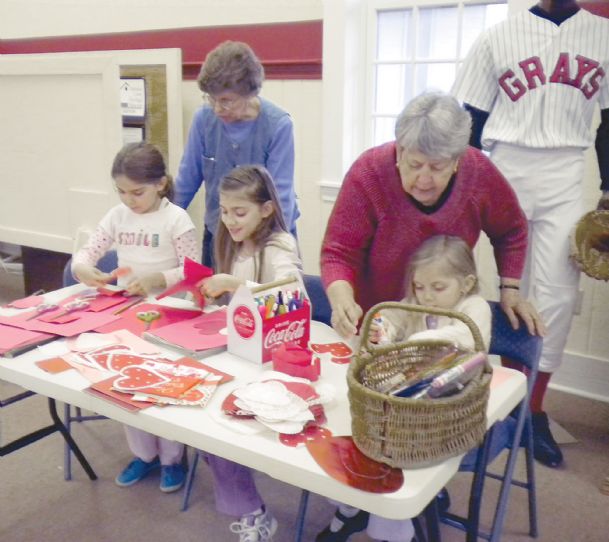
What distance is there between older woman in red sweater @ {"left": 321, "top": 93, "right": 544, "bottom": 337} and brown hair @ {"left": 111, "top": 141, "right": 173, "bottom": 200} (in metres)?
0.74

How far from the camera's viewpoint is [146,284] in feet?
6.70

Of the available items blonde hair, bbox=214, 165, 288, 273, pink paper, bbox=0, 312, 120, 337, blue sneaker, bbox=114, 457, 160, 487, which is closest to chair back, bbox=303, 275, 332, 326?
blonde hair, bbox=214, 165, 288, 273

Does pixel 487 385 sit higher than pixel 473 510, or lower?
higher

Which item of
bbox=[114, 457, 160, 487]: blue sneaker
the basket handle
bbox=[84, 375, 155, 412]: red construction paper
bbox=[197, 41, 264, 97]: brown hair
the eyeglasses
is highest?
bbox=[197, 41, 264, 97]: brown hair

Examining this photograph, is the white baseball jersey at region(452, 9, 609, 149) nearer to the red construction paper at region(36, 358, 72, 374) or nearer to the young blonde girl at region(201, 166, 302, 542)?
the young blonde girl at region(201, 166, 302, 542)

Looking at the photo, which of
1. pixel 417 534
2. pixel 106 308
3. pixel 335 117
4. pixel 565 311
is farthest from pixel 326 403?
pixel 335 117

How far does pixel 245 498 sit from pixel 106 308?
67cm

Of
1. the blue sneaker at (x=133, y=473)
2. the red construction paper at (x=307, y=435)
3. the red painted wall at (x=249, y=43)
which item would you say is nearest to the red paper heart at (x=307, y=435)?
the red construction paper at (x=307, y=435)

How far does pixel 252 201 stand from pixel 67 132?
8.16ft

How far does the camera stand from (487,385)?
112 centimetres

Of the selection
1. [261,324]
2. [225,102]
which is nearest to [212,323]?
[261,324]

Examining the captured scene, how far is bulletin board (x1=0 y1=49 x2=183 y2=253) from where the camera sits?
3.70 metres

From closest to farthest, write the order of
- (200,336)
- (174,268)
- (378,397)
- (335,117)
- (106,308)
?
(378,397), (200,336), (106,308), (174,268), (335,117)

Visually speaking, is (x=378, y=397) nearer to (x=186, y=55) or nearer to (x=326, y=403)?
(x=326, y=403)
